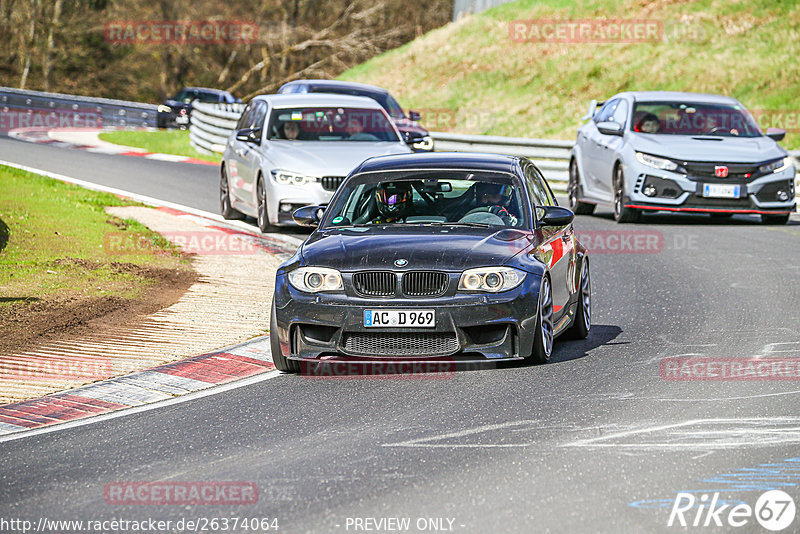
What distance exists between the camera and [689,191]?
715 inches

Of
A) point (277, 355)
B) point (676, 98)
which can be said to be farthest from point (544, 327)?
point (676, 98)

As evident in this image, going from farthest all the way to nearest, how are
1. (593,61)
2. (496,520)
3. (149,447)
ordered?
(593,61), (149,447), (496,520)

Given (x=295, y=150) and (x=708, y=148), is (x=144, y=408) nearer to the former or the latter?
(x=295, y=150)

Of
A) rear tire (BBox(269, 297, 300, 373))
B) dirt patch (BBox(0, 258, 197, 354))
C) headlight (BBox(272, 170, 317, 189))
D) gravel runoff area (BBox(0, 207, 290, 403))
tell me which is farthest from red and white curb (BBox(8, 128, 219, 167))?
rear tire (BBox(269, 297, 300, 373))

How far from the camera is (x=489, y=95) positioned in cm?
4375

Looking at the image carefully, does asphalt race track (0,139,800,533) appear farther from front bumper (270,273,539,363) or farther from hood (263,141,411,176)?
hood (263,141,411,176)

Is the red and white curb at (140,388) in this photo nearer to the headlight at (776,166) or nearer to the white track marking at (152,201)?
the white track marking at (152,201)

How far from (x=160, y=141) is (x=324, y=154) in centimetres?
1993

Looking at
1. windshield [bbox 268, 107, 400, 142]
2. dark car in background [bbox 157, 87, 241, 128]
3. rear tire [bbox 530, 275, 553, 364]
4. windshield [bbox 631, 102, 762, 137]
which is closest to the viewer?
rear tire [bbox 530, 275, 553, 364]

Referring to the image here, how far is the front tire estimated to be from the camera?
56.5 ft

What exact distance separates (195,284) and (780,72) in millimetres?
27113

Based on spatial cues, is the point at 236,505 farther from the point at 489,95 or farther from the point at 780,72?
the point at 489,95

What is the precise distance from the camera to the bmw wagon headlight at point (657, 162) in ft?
59.5

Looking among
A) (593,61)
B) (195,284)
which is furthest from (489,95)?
(195,284)
